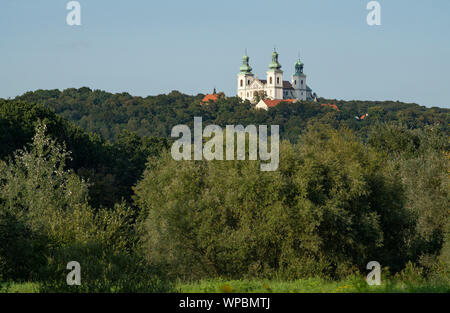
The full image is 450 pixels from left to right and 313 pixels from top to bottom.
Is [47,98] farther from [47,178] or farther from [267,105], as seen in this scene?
[47,178]

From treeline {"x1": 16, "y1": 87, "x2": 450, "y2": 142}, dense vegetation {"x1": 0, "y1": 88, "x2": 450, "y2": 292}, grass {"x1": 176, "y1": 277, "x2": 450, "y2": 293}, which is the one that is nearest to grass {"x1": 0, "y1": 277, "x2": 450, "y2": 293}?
grass {"x1": 176, "y1": 277, "x2": 450, "y2": 293}

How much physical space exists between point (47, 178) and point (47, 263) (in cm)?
1347

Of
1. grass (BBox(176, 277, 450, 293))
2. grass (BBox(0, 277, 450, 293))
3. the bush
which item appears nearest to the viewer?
grass (BBox(176, 277, 450, 293))

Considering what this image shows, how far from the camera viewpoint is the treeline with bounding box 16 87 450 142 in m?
138

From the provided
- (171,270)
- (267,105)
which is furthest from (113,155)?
(267,105)

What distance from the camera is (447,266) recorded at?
26062mm

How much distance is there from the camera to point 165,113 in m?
147

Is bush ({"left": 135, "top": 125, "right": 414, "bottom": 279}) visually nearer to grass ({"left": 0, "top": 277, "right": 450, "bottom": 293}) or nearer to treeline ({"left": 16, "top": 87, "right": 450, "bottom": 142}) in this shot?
grass ({"left": 0, "top": 277, "right": 450, "bottom": 293})

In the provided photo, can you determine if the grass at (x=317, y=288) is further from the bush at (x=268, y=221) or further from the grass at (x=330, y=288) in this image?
the bush at (x=268, y=221)

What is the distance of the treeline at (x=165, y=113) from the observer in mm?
137500

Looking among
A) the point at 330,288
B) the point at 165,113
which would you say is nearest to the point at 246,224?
the point at 330,288

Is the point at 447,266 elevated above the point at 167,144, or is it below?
below

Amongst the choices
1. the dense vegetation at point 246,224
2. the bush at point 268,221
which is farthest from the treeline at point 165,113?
the bush at point 268,221
